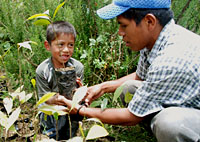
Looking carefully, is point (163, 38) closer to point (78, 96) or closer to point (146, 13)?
point (146, 13)

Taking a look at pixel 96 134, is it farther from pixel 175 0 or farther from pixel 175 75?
pixel 175 0

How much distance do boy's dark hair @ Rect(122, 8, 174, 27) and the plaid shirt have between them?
56 millimetres

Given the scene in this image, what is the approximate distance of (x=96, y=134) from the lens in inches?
36.5

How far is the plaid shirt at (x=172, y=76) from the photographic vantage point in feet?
4.84

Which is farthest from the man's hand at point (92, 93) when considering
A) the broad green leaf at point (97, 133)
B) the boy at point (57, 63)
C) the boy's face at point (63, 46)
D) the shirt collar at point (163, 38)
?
the broad green leaf at point (97, 133)

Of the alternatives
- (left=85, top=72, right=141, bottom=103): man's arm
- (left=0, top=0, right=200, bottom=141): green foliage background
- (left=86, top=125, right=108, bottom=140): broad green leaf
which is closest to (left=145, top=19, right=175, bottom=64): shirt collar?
(left=85, top=72, right=141, bottom=103): man's arm

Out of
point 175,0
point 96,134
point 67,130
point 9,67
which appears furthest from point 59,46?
point 175,0

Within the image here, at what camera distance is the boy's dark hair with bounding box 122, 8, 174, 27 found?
163 cm

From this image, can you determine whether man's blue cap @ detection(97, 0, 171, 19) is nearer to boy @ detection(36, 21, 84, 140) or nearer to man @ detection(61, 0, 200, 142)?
man @ detection(61, 0, 200, 142)

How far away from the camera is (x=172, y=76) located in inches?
57.7

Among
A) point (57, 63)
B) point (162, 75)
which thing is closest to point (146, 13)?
point (162, 75)

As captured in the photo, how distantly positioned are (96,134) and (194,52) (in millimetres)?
969

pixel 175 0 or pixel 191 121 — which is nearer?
pixel 191 121

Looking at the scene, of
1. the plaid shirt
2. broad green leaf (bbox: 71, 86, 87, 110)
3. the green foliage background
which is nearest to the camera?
broad green leaf (bbox: 71, 86, 87, 110)
